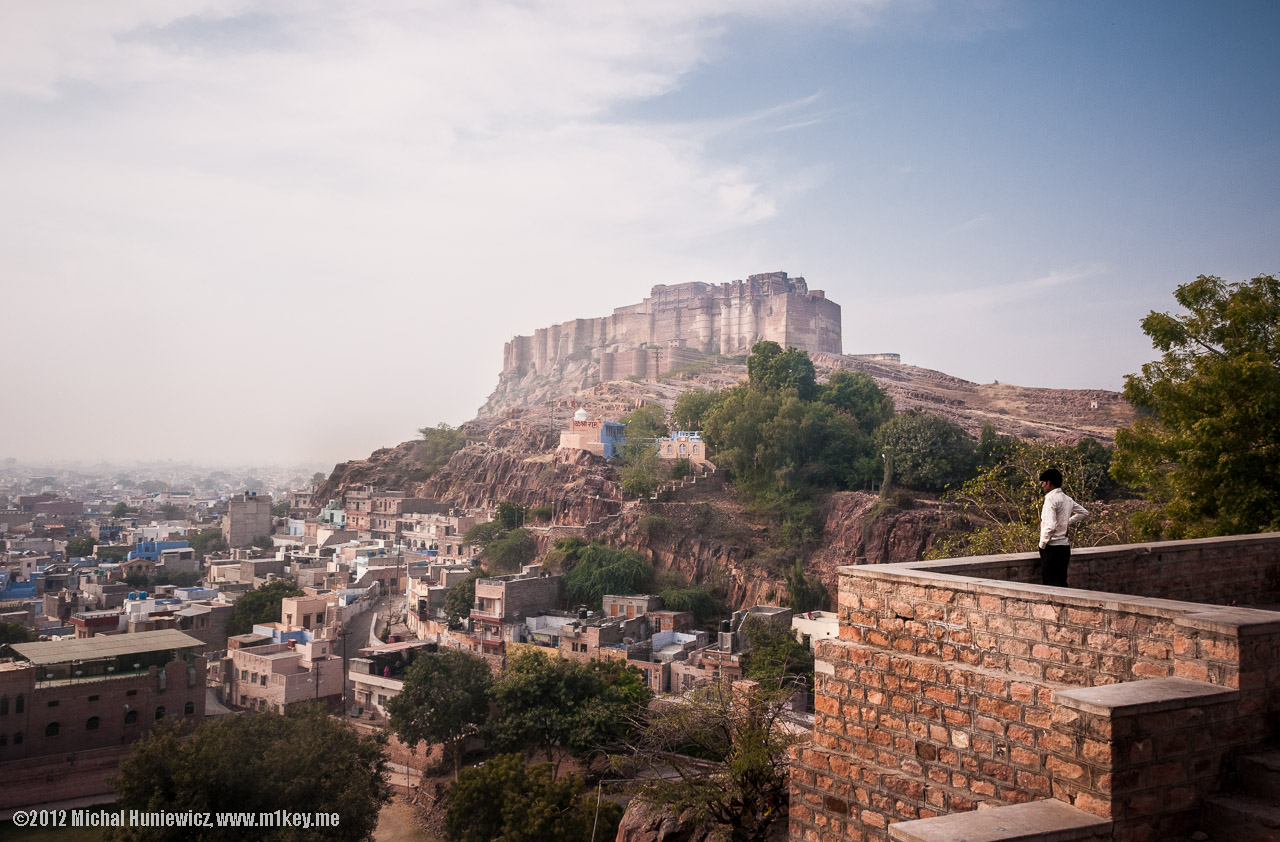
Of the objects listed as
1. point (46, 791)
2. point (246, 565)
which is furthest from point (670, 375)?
point (46, 791)

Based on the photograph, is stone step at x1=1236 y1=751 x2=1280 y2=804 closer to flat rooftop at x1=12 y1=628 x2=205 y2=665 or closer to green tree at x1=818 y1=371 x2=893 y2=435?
flat rooftop at x1=12 y1=628 x2=205 y2=665

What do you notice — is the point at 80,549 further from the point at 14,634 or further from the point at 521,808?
the point at 521,808

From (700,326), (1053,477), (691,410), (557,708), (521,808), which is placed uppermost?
(700,326)

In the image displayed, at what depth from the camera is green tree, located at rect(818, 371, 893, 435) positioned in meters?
39.8

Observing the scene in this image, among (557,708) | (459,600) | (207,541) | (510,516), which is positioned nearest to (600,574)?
(459,600)

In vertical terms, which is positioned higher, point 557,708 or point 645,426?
point 645,426

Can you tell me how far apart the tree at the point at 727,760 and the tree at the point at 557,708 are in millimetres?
13436

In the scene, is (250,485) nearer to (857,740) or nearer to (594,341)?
(594,341)

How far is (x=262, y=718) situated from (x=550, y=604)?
16.2m

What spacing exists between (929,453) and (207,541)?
51.8 metres

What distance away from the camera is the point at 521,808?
15.2 metres

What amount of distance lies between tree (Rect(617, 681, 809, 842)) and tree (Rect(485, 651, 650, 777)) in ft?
44.1

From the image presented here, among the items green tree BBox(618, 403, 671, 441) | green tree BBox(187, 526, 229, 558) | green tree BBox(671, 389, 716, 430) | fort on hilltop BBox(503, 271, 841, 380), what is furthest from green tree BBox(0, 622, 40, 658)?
fort on hilltop BBox(503, 271, 841, 380)

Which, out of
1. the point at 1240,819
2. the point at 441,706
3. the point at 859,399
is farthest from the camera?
the point at 859,399
